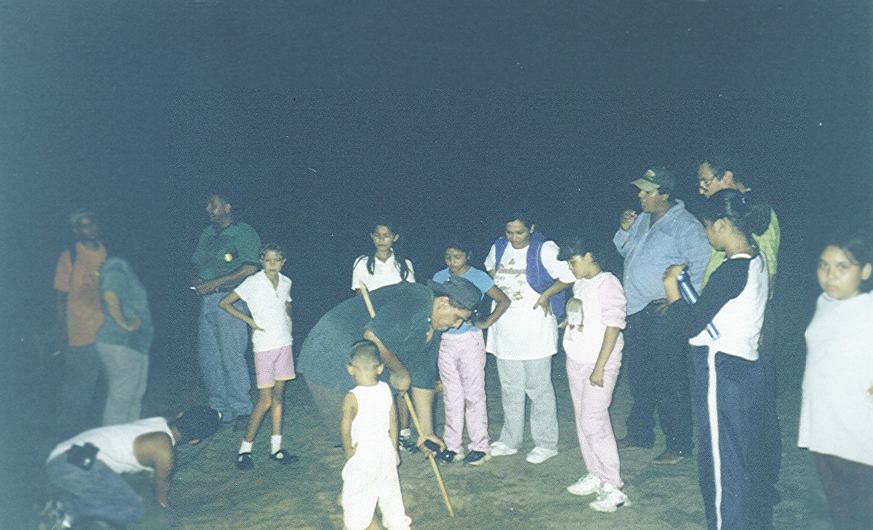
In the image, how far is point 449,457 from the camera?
210 inches

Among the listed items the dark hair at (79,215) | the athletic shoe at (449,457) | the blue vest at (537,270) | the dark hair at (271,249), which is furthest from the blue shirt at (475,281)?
the dark hair at (79,215)

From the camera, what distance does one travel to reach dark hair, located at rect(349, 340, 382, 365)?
3816 mm

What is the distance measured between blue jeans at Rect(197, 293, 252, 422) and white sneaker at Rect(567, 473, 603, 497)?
301 cm

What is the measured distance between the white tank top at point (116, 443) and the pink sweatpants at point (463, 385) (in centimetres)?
199

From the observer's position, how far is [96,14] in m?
11.9

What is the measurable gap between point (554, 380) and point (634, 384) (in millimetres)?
2334

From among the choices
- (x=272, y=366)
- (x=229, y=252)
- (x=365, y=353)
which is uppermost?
(x=229, y=252)

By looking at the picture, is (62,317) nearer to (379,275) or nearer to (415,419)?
(379,275)

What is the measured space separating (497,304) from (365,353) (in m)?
1.52

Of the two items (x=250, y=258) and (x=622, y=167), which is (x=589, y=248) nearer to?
(x=250, y=258)

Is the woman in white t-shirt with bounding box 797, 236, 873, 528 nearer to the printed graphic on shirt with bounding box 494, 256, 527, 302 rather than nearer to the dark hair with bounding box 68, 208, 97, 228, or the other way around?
the printed graphic on shirt with bounding box 494, 256, 527, 302

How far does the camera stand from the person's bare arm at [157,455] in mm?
4195

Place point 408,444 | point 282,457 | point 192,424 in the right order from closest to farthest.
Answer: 1. point 192,424
2. point 282,457
3. point 408,444

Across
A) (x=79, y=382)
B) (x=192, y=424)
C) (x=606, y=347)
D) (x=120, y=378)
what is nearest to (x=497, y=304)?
(x=606, y=347)
